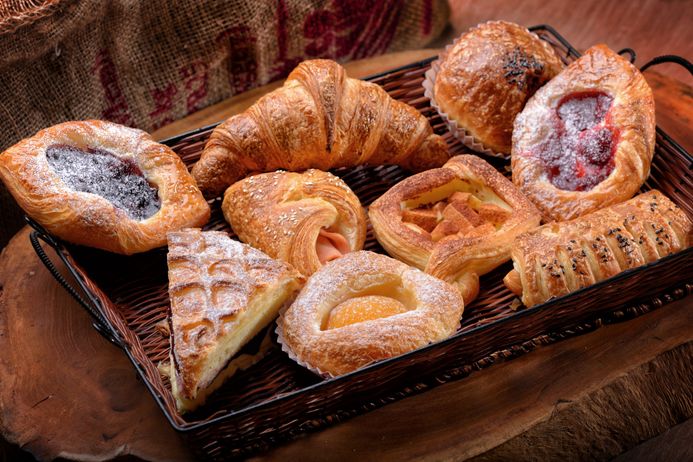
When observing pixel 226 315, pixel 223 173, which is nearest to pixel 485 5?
Result: pixel 223 173

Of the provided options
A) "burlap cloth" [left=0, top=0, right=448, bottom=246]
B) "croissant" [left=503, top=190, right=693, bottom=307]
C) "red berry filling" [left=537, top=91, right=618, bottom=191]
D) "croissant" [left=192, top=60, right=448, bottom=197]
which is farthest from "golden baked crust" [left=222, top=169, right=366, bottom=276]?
"burlap cloth" [left=0, top=0, right=448, bottom=246]

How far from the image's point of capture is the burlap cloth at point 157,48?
10.8 feet

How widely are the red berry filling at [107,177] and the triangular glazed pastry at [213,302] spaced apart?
0.95ft

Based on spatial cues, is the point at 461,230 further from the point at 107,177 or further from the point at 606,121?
the point at 107,177

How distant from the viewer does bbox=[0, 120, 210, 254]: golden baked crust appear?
2588 mm

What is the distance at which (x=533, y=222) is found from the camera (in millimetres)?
2748

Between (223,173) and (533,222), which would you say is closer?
(533,222)

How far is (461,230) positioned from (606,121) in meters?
0.73

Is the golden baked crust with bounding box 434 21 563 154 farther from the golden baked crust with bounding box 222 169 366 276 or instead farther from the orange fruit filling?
the orange fruit filling

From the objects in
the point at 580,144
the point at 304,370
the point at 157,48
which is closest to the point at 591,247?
the point at 580,144

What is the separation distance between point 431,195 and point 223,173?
798mm

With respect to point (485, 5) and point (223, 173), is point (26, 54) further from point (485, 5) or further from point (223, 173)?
point (485, 5)

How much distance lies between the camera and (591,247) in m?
2.49

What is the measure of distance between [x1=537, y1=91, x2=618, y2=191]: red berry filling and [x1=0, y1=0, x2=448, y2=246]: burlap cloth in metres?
1.66
